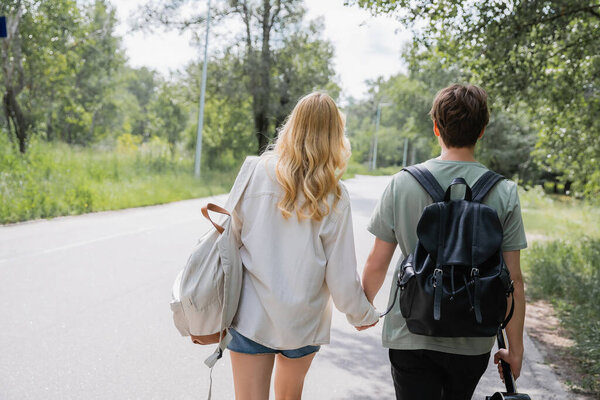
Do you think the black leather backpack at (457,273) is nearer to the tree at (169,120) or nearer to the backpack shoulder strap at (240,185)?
the backpack shoulder strap at (240,185)

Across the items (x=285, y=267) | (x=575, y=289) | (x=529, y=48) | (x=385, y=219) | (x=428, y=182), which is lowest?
(x=575, y=289)

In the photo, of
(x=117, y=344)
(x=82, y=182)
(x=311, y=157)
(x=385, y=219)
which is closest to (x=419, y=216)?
(x=385, y=219)

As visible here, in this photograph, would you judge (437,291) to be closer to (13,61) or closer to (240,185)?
(240,185)

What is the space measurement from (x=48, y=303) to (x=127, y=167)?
15.7 meters

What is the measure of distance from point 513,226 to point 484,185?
0.66ft

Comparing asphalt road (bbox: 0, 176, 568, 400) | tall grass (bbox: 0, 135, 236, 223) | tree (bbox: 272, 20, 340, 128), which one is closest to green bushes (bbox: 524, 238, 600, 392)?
asphalt road (bbox: 0, 176, 568, 400)

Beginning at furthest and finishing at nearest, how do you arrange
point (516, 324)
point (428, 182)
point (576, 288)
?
point (576, 288), point (516, 324), point (428, 182)

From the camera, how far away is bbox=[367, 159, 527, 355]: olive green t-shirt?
7.05ft

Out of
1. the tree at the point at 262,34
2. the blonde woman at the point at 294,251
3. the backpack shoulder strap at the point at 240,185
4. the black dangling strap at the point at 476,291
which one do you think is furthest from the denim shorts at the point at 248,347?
the tree at the point at 262,34

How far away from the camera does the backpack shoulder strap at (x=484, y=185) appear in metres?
2.11

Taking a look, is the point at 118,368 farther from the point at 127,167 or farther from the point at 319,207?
the point at 127,167

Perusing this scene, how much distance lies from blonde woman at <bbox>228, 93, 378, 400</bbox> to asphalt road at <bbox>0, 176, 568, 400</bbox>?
5.52 feet

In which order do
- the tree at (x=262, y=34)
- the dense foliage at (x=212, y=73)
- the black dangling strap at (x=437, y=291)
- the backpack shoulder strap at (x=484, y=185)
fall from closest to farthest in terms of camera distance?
the black dangling strap at (x=437, y=291) → the backpack shoulder strap at (x=484, y=185) → the dense foliage at (x=212, y=73) → the tree at (x=262, y=34)

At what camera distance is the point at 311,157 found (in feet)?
7.80
